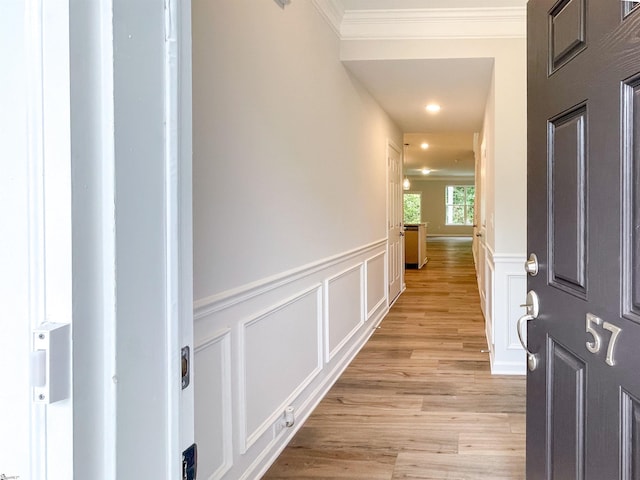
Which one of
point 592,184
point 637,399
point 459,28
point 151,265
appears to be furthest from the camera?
point 459,28

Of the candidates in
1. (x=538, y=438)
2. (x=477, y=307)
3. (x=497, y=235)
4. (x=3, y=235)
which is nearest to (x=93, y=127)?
(x=3, y=235)

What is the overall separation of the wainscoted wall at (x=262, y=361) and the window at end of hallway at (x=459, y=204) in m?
16.7

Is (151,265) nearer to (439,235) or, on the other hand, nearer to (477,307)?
(477,307)

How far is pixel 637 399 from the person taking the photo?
2.78 feet

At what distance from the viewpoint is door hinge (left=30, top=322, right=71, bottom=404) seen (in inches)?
19.7

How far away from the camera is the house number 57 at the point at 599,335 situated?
91cm


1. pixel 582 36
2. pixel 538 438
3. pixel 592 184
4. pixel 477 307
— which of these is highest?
pixel 582 36

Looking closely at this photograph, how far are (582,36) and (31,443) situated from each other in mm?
1226

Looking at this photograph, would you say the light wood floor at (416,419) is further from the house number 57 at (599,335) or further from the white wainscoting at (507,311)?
the house number 57 at (599,335)

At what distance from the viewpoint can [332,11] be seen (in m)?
3.23

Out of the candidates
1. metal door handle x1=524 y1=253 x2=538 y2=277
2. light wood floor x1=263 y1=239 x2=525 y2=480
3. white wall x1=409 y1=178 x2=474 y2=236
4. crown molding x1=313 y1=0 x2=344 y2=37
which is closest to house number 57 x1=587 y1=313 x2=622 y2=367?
metal door handle x1=524 y1=253 x2=538 y2=277

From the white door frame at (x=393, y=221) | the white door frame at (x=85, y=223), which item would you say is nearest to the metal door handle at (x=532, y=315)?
the white door frame at (x=85, y=223)

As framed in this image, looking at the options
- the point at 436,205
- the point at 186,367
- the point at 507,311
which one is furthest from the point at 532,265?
the point at 436,205

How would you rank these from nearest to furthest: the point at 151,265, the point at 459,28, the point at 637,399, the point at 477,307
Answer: the point at 151,265
the point at 637,399
the point at 459,28
the point at 477,307
